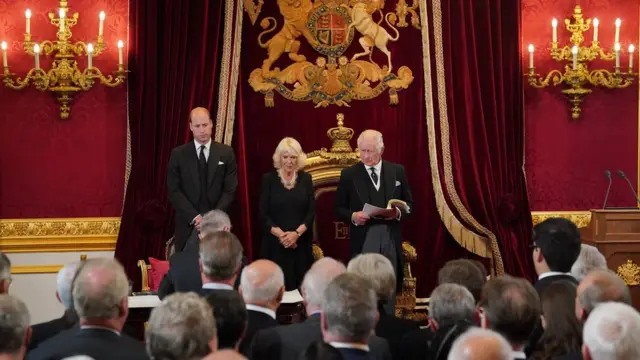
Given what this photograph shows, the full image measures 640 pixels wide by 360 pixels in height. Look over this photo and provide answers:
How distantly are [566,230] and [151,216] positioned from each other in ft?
13.9

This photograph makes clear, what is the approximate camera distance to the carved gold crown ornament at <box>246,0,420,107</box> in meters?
8.73

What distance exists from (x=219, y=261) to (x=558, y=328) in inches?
56.9

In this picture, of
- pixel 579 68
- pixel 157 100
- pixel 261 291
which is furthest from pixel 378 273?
pixel 579 68

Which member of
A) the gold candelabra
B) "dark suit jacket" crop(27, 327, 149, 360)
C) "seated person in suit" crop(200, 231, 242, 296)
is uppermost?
the gold candelabra

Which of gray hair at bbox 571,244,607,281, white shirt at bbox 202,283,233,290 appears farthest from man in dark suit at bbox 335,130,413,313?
white shirt at bbox 202,283,233,290

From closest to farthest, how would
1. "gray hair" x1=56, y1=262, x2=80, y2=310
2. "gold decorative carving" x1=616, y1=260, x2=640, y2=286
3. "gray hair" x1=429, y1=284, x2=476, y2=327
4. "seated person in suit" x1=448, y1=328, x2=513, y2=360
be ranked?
"seated person in suit" x1=448, y1=328, x2=513, y2=360, "gray hair" x1=429, y1=284, x2=476, y2=327, "gray hair" x1=56, y1=262, x2=80, y2=310, "gold decorative carving" x1=616, y1=260, x2=640, y2=286

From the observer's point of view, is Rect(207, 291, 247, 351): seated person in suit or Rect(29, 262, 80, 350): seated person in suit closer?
Rect(207, 291, 247, 351): seated person in suit

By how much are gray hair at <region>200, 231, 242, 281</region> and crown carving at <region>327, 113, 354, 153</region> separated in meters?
4.24

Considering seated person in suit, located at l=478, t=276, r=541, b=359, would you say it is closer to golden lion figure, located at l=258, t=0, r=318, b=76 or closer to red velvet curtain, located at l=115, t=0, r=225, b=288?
red velvet curtain, located at l=115, t=0, r=225, b=288

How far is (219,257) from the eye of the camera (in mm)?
4484

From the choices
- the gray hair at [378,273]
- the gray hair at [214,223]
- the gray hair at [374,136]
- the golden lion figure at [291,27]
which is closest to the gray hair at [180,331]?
the gray hair at [378,273]

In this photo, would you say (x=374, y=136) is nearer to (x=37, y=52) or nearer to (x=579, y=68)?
(x=579, y=68)

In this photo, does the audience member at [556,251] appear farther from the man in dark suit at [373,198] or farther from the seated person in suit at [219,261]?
the man in dark suit at [373,198]

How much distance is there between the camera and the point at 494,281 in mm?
3863
